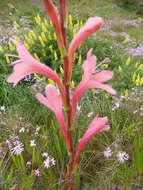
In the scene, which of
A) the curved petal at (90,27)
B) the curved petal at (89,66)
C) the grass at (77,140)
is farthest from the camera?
the grass at (77,140)

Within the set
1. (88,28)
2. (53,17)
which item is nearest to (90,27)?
(88,28)

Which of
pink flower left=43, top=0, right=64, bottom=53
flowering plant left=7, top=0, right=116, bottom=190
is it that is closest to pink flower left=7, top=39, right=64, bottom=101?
flowering plant left=7, top=0, right=116, bottom=190

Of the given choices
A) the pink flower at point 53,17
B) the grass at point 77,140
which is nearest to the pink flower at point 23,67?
the pink flower at point 53,17

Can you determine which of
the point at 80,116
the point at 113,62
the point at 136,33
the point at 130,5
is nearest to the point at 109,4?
the point at 130,5

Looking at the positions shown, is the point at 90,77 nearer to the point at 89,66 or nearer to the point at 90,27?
the point at 89,66

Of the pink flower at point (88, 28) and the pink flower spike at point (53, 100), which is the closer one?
the pink flower at point (88, 28)

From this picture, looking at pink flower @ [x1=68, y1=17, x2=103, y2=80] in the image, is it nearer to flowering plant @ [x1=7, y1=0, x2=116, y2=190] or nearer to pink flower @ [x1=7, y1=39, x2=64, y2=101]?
flowering plant @ [x1=7, y1=0, x2=116, y2=190]

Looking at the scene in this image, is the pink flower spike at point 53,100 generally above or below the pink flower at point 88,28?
below

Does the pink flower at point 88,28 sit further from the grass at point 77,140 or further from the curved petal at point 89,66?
the grass at point 77,140

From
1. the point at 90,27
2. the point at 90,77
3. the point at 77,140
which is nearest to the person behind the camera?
the point at 90,27

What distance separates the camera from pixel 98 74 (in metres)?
0.67

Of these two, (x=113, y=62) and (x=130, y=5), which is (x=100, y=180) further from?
(x=130, y=5)

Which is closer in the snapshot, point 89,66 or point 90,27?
point 90,27

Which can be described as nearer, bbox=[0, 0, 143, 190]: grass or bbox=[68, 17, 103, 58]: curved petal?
bbox=[68, 17, 103, 58]: curved petal
